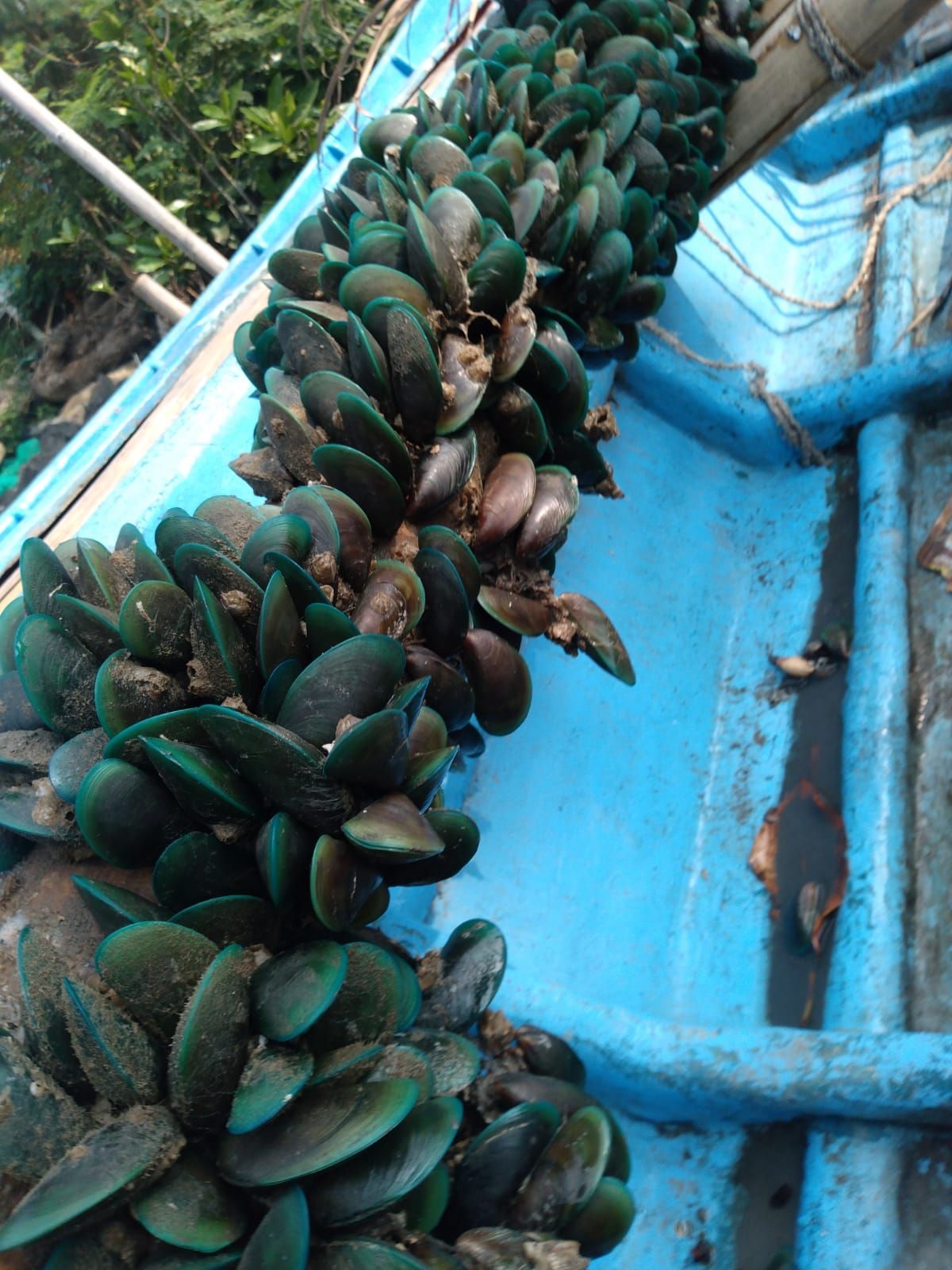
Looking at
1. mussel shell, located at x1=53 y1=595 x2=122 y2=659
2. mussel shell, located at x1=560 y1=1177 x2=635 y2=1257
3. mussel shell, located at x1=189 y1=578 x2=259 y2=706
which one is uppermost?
mussel shell, located at x1=53 y1=595 x2=122 y2=659

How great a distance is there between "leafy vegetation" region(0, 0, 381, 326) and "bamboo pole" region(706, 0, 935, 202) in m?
3.54

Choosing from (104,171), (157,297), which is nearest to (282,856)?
(104,171)

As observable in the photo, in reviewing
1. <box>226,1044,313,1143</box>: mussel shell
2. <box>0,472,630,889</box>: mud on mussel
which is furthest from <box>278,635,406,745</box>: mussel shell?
<box>226,1044,313,1143</box>: mussel shell

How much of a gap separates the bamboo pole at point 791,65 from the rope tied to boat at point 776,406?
564mm

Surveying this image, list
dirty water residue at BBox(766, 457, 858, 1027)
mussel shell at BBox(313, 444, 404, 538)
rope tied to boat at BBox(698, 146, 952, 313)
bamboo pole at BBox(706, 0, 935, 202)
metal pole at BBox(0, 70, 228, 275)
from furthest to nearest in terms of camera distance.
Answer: metal pole at BBox(0, 70, 228, 275), rope tied to boat at BBox(698, 146, 952, 313), bamboo pole at BBox(706, 0, 935, 202), dirty water residue at BBox(766, 457, 858, 1027), mussel shell at BBox(313, 444, 404, 538)

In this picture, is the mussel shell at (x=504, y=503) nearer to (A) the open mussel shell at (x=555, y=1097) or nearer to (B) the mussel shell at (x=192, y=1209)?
(A) the open mussel shell at (x=555, y=1097)

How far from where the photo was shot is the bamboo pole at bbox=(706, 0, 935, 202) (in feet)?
8.53

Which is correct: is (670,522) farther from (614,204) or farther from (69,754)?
(69,754)

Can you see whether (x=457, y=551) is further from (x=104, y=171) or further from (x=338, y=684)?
(x=104, y=171)

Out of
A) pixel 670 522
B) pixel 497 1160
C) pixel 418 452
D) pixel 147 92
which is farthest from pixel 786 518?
pixel 147 92

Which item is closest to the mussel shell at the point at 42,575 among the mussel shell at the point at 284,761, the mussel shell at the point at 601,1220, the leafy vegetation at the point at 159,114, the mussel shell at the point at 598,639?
the mussel shell at the point at 284,761

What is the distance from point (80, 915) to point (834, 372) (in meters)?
3.05

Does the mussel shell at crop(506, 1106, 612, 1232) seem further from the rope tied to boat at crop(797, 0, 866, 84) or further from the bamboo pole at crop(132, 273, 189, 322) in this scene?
the bamboo pole at crop(132, 273, 189, 322)

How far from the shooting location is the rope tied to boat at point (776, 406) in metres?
2.79
